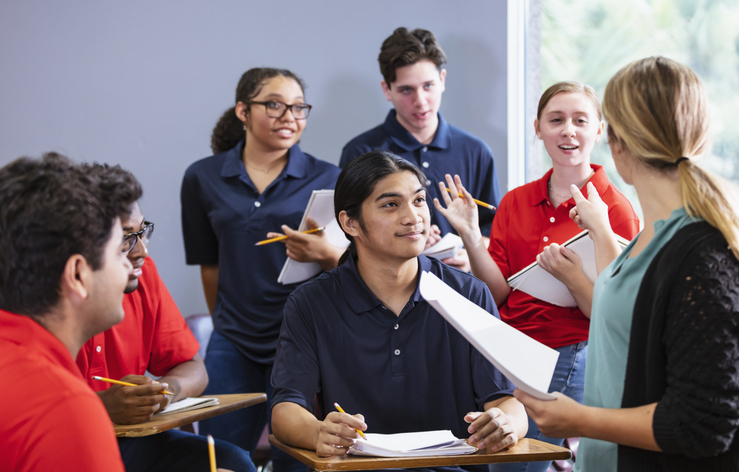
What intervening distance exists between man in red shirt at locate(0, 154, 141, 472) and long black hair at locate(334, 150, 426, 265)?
94 cm

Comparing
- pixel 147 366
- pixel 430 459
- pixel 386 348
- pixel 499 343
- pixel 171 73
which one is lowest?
pixel 147 366

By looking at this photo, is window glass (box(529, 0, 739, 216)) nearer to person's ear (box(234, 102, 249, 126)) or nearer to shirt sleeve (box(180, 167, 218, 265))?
person's ear (box(234, 102, 249, 126))

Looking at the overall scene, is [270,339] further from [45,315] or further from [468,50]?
[468,50]

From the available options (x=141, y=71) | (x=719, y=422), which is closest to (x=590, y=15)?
(x=141, y=71)

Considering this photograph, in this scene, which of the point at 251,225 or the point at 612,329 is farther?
the point at 251,225

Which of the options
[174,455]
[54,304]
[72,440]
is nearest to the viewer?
[72,440]

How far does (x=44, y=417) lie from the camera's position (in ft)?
3.09

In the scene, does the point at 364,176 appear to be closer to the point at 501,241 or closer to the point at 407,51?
the point at 501,241

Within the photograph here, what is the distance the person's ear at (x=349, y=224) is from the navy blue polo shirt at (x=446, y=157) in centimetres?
80

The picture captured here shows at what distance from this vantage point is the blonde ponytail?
119 centimetres

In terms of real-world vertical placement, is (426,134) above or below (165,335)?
above

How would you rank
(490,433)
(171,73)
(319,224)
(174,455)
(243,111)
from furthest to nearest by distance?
(171,73) → (243,111) → (319,224) → (174,455) → (490,433)

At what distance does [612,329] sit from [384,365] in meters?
0.71

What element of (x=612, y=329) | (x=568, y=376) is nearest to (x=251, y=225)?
(x=568, y=376)
